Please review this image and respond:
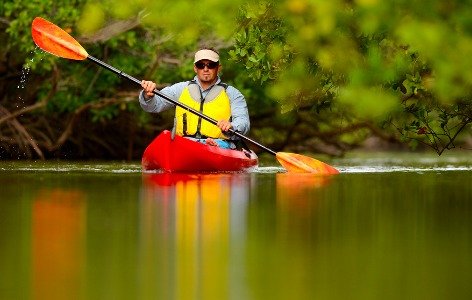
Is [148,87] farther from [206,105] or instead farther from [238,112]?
[238,112]

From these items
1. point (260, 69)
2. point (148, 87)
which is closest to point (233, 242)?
point (260, 69)

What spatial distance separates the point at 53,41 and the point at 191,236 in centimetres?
769

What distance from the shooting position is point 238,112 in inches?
547

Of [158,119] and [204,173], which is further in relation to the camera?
[158,119]

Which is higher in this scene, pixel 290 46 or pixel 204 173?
pixel 290 46

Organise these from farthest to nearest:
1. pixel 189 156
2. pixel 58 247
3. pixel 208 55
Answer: pixel 208 55
pixel 189 156
pixel 58 247

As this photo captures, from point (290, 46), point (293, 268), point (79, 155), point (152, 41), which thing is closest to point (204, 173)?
point (290, 46)

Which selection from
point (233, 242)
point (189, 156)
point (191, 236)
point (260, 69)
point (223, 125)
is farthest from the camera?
point (223, 125)

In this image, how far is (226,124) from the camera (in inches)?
533

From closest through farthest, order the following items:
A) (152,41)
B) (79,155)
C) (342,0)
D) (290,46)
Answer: (342,0), (290,46), (152,41), (79,155)

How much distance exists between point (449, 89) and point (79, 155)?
13.2 m

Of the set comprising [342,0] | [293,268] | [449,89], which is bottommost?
[293,268]

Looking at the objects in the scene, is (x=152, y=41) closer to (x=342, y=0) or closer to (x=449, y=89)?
(x=342, y=0)

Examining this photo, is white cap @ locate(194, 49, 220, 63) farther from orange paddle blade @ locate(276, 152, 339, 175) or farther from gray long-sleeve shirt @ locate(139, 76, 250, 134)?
orange paddle blade @ locate(276, 152, 339, 175)
